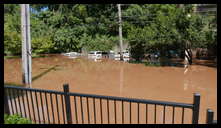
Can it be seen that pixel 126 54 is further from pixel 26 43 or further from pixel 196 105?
pixel 196 105

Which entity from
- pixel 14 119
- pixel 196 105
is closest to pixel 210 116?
pixel 196 105

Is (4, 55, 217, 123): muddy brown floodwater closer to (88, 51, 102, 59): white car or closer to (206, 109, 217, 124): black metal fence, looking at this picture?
(206, 109, 217, 124): black metal fence

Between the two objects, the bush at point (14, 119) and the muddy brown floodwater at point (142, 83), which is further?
the muddy brown floodwater at point (142, 83)

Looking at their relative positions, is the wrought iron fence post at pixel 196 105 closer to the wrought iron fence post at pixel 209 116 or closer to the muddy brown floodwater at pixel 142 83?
the wrought iron fence post at pixel 209 116

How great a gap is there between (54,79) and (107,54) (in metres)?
6.67

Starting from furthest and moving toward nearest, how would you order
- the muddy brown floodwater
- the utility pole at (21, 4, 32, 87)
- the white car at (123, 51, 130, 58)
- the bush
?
1. the white car at (123, 51, 130, 58)
2. the utility pole at (21, 4, 32, 87)
3. the muddy brown floodwater
4. the bush

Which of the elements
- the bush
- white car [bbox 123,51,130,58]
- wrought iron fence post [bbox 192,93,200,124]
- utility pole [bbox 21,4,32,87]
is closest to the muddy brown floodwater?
utility pole [bbox 21,4,32,87]

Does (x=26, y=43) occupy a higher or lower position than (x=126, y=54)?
higher

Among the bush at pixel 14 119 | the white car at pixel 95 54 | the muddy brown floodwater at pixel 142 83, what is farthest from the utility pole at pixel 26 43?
the white car at pixel 95 54

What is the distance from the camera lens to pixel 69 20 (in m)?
15.4

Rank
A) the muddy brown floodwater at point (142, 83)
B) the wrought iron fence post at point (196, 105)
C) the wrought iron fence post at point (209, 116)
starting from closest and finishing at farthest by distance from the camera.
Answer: the wrought iron fence post at point (209, 116) → the wrought iron fence post at point (196, 105) → the muddy brown floodwater at point (142, 83)

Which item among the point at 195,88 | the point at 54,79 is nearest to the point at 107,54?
the point at 54,79

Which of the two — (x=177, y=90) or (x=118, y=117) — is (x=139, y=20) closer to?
(x=177, y=90)

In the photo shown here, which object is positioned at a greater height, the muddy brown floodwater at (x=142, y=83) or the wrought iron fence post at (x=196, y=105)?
the wrought iron fence post at (x=196, y=105)
